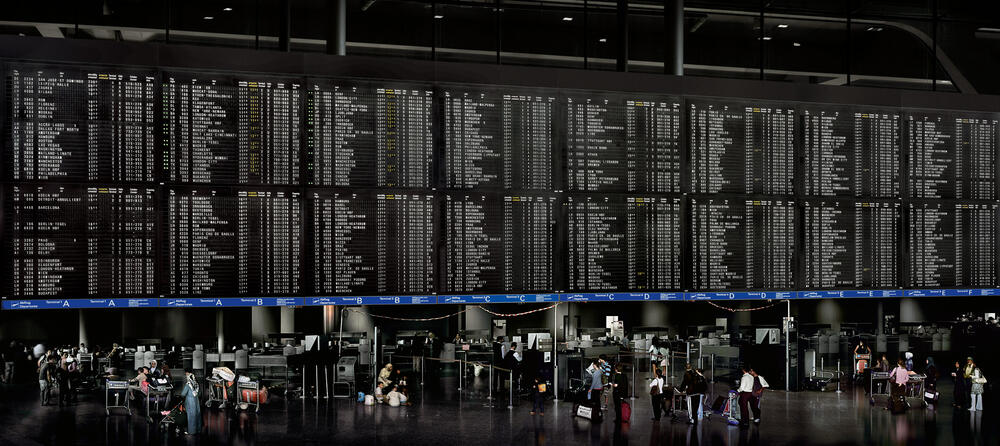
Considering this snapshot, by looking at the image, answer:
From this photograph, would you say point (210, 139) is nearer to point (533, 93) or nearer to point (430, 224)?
point (430, 224)

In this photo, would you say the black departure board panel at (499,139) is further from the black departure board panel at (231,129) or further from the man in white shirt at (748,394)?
the man in white shirt at (748,394)

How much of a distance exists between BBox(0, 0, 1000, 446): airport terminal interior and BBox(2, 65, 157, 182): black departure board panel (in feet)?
0.14

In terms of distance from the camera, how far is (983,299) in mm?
27203

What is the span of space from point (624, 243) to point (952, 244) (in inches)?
280

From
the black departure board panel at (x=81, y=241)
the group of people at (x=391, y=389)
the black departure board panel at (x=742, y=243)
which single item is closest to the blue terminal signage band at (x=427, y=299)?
the black departure board panel at (x=81, y=241)

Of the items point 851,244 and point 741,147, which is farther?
point 851,244

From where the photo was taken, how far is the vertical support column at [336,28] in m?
16.9

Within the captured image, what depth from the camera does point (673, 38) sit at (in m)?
18.4

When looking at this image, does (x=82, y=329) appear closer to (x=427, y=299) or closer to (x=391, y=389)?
(x=391, y=389)

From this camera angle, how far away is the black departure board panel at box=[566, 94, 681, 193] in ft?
56.4

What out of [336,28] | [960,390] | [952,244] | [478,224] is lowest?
[960,390]

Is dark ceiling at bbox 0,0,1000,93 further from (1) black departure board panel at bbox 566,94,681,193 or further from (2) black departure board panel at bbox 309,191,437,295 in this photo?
(2) black departure board panel at bbox 309,191,437,295

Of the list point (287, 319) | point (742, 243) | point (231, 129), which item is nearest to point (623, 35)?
point (742, 243)

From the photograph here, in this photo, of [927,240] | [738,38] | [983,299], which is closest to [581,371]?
[927,240]
